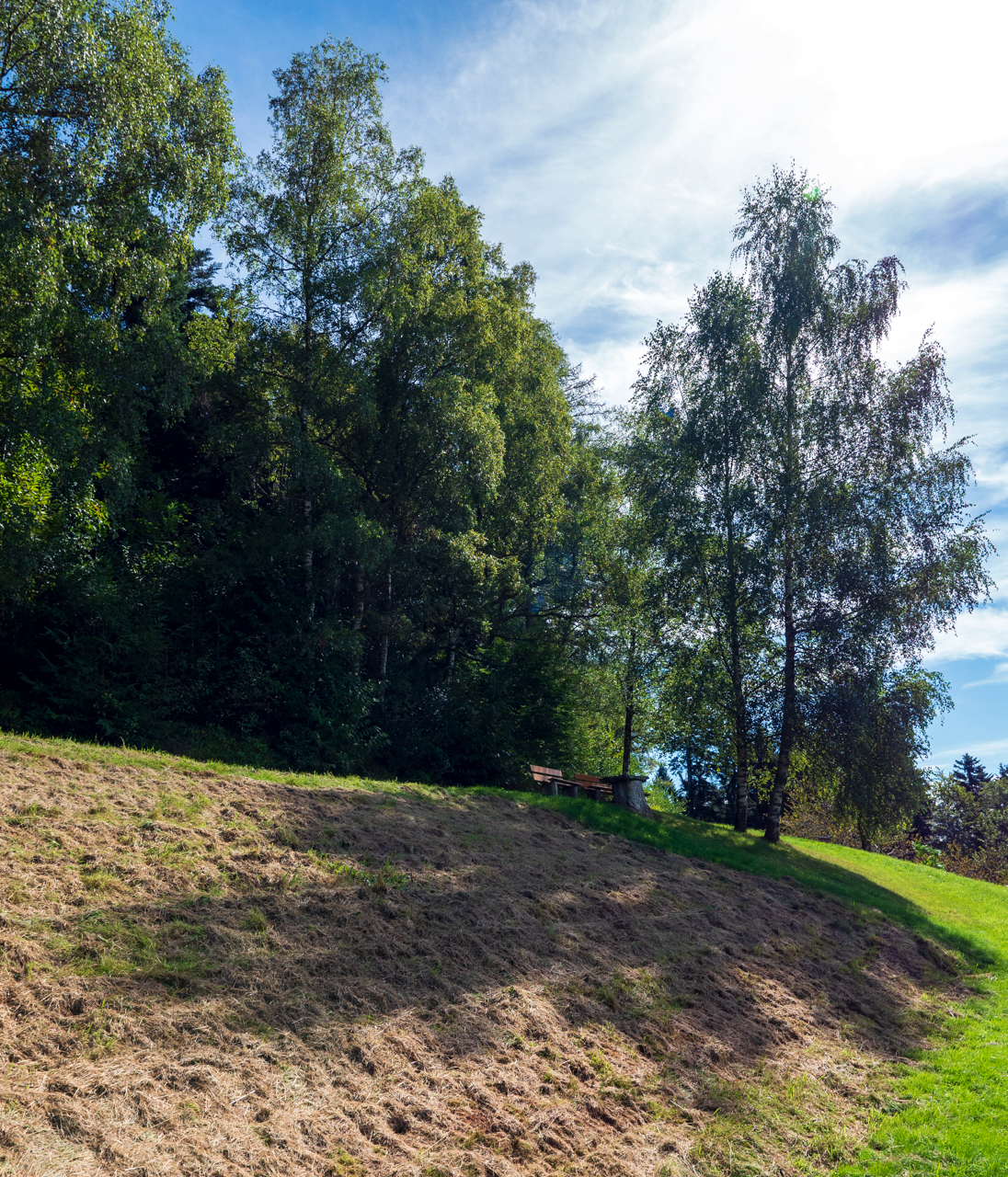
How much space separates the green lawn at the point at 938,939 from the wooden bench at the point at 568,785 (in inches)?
54.7

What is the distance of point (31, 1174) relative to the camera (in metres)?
3.71

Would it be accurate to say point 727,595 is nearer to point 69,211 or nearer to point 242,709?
point 242,709

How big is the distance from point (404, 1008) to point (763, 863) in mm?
11589

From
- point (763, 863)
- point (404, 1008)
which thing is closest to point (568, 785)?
point (763, 863)

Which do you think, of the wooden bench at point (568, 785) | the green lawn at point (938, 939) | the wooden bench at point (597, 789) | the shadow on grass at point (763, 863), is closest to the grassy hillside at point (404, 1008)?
the green lawn at point (938, 939)

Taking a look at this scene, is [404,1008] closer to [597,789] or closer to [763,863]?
[597,789]

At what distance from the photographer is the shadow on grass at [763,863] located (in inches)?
561

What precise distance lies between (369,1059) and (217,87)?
1938cm

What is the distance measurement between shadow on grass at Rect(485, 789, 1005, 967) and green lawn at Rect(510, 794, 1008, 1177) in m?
0.03

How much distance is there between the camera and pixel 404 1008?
6.09 metres

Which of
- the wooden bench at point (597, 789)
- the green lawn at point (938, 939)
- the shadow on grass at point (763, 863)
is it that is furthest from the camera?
the wooden bench at point (597, 789)

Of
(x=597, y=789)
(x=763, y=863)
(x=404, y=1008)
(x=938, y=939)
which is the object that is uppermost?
(x=597, y=789)

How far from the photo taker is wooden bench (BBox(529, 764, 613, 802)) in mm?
16562

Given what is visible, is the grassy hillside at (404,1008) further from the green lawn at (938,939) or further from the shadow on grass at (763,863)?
the shadow on grass at (763,863)
